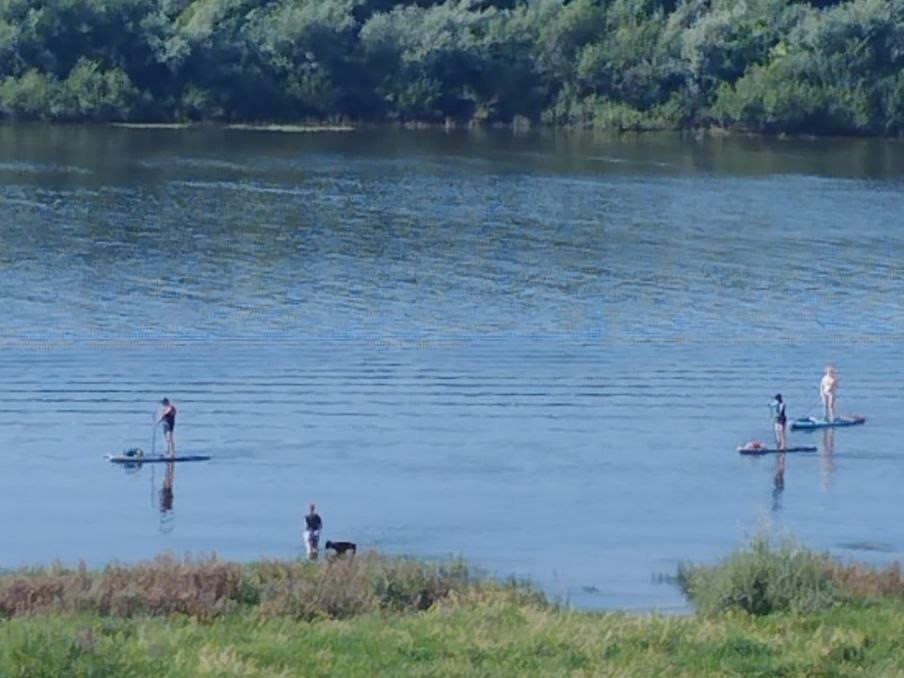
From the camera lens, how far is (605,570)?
2998cm

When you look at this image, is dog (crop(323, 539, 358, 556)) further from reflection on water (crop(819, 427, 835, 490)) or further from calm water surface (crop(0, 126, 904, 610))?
reflection on water (crop(819, 427, 835, 490))

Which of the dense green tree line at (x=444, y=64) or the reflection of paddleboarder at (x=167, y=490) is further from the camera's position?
the dense green tree line at (x=444, y=64)

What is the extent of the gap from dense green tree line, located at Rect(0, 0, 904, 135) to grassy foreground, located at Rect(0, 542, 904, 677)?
290 ft

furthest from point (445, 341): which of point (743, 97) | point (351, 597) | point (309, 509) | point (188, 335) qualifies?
point (743, 97)

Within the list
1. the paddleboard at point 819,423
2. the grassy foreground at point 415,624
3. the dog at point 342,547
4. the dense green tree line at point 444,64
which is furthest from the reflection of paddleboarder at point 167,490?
the dense green tree line at point 444,64

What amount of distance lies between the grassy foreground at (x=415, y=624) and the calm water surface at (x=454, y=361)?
137 inches

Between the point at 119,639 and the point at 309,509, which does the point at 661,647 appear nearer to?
the point at 119,639

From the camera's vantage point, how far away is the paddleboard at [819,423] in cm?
4084

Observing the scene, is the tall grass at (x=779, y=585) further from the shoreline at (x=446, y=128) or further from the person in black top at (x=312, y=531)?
the shoreline at (x=446, y=128)

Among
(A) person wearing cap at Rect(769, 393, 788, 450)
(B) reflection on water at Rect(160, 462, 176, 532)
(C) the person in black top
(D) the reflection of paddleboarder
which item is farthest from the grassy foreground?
(A) person wearing cap at Rect(769, 393, 788, 450)

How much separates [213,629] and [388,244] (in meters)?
45.7

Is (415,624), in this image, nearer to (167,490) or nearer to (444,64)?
(167,490)

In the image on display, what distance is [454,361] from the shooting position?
47438 millimetres

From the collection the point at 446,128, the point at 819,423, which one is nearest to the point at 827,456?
the point at 819,423
